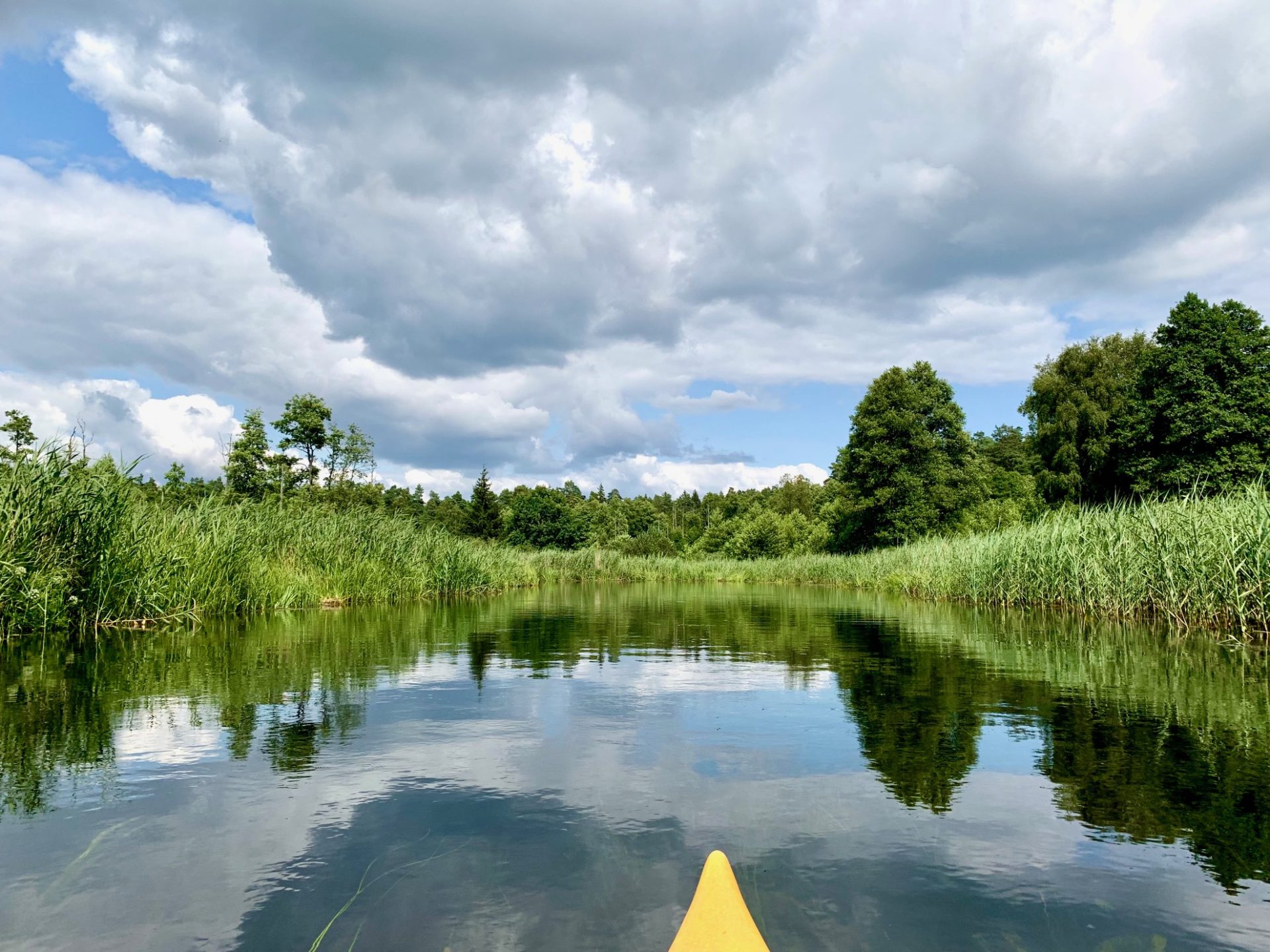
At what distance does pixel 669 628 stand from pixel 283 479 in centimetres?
3412

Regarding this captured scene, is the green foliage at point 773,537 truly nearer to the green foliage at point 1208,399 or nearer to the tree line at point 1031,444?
the tree line at point 1031,444

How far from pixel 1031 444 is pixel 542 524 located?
38149 millimetres

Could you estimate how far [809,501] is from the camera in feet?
276

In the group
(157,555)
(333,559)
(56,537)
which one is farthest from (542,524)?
(56,537)

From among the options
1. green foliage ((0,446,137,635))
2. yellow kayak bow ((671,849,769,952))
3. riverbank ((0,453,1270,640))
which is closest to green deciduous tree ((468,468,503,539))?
riverbank ((0,453,1270,640))

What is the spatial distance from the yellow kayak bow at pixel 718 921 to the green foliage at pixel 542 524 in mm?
60931

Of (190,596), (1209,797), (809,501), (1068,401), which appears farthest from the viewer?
(809,501)

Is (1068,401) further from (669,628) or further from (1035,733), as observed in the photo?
(1035,733)

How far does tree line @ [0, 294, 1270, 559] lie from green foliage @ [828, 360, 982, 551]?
0.09m

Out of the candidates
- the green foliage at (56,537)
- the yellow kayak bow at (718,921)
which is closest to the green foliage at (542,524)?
the green foliage at (56,537)

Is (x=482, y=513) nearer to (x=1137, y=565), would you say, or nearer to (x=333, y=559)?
(x=333, y=559)

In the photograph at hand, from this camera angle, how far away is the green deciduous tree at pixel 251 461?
37938mm

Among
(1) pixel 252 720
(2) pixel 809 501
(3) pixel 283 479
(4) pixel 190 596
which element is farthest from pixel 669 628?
(2) pixel 809 501

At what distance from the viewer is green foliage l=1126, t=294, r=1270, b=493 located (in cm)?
2925
